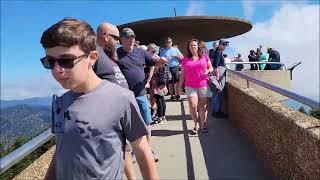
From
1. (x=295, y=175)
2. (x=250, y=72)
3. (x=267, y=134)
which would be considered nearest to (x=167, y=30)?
(x=250, y=72)

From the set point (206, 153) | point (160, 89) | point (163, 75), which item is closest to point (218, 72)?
point (163, 75)

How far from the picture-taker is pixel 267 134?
265 inches

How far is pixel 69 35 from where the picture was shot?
2592 millimetres

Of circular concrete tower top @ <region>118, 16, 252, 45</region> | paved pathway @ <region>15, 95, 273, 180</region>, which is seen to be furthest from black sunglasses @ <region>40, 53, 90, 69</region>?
circular concrete tower top @ <region>118, 16, 252, 45</region>

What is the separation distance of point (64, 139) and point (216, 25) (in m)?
20.6

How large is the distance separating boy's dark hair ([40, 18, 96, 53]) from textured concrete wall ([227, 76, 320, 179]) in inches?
104

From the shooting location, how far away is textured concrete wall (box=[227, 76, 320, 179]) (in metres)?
4.78

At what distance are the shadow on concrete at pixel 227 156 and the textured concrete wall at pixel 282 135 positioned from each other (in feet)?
0.53

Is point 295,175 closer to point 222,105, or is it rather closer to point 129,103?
point 129,103

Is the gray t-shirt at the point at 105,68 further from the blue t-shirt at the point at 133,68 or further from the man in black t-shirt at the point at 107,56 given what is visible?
the blue t-shirt at the point at 133,68

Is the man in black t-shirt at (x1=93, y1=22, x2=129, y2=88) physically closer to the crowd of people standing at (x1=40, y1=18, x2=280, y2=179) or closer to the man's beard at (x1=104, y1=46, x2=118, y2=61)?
the man's beard at (x1=104, y1=46, x2=118, y2=61)

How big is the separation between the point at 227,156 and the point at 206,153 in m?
0.35

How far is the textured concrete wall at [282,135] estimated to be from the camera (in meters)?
4.78

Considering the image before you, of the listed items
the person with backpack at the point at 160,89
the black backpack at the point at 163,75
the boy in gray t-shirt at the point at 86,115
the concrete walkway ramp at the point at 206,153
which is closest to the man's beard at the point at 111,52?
the concrete walkway ramp at the point at 206,153
